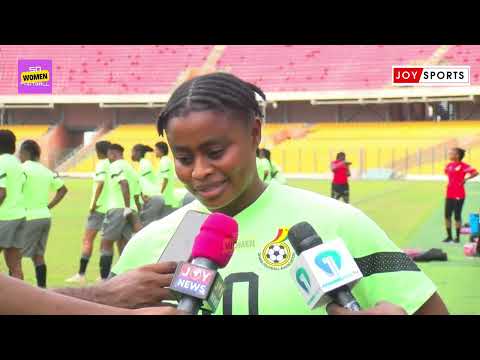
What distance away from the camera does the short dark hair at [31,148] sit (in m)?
6.88

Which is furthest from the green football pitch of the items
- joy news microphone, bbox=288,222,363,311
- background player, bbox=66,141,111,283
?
joy news microphone, bbox=288,222,363,311

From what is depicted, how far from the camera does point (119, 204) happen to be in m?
7.79

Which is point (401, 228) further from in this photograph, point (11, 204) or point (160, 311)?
point (160, 311)

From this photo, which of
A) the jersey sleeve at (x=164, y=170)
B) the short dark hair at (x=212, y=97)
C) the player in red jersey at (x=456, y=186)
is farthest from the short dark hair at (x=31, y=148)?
the player in red jersey at (x=456, y=186)

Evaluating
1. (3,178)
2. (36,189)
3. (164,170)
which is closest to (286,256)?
(3,178)

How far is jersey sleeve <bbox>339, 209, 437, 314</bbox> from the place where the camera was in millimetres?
1736

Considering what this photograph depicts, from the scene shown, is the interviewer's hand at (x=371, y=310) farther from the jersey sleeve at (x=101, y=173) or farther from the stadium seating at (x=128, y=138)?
the stadium seating at (x=128, y=138)

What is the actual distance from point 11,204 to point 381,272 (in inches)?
212

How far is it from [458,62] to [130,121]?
2134 cm

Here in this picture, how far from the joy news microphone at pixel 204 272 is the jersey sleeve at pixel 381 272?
1.72 feet

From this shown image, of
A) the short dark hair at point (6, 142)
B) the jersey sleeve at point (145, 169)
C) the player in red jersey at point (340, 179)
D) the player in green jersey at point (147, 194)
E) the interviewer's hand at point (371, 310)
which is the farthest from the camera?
the player in red jersey at point (340, 179)

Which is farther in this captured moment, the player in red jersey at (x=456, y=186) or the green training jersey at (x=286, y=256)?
the player in red jersey at (x=456, y=186)

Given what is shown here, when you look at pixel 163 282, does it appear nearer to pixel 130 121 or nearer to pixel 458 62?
pixel 458 62
